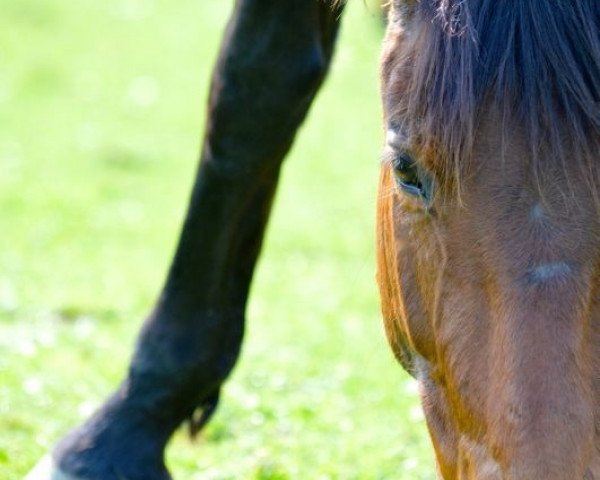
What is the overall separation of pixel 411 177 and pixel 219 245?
4.40 feet

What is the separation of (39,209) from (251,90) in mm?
7171

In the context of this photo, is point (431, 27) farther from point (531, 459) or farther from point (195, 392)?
point (195, 392)

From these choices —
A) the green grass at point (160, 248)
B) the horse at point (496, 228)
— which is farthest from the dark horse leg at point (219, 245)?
the horse at point (496, 228)

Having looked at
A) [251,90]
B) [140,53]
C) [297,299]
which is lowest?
[140,53]

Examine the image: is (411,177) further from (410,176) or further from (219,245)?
(219,245)

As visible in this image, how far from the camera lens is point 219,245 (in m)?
3.99

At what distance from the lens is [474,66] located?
2633 mm

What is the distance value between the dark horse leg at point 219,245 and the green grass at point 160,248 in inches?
14.6

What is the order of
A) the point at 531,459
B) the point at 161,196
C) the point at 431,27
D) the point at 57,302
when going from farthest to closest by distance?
1. the point at 161,196
2. the point at 57,302
3. the point at 431,27
4. the point at 531,459

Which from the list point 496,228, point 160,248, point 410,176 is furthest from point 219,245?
point 160,248

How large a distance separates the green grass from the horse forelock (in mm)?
1362

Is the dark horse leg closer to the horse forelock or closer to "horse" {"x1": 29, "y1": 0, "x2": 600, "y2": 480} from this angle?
"horse" {"x1": 29, "y1": 0, "x2": 600, "y2": 480}

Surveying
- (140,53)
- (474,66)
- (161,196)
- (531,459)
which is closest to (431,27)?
(474,66)

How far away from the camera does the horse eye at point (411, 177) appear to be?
271 cm
